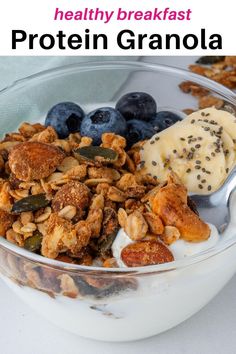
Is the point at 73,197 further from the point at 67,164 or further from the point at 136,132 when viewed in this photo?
the point at 136,132

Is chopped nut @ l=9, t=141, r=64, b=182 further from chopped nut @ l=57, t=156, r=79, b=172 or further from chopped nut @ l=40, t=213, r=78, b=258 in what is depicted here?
chopped nut @ l=40, t=213, r=78, b=258

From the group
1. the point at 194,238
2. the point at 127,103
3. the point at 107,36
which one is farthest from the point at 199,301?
the point at 107,36

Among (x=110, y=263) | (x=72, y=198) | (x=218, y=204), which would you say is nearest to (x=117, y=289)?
(x=110, y=263)

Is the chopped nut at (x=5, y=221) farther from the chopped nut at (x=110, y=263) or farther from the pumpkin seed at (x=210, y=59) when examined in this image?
the pumpkin seed at (x=210, y=59)

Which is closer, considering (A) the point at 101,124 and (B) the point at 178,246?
(B) the point at 178,246

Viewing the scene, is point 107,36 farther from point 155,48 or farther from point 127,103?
point 127,103

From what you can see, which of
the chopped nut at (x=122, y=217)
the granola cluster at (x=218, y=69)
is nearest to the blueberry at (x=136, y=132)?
the chopped nut at (x=122, y=217)
